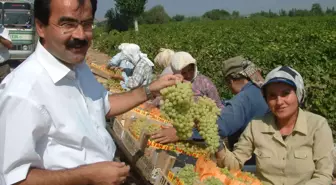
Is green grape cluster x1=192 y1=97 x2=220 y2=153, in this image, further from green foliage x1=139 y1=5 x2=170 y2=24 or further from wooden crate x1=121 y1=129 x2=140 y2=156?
green foliage x1=139 y1=5 x2=170 y2=24

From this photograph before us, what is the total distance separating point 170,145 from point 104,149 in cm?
199

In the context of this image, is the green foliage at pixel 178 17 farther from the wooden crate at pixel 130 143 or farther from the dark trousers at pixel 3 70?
the wooden crate at pixel 130 143

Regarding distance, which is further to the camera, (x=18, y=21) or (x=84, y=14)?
(x=18, y=21)

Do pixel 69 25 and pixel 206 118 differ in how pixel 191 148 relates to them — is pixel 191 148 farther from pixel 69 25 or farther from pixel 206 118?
pixel 69 25

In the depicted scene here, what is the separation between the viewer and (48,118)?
204 cm

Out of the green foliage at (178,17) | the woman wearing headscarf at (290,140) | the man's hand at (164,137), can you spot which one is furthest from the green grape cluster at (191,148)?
the green foliage at (178,17)

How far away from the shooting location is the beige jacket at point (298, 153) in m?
3.32

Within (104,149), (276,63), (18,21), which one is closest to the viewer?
(104,149)

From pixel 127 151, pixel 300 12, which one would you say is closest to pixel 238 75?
pixel 127 151

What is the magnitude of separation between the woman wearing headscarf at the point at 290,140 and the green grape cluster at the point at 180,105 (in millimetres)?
675

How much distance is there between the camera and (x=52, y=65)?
220cm

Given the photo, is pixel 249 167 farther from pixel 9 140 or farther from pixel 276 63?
pixel 276 63

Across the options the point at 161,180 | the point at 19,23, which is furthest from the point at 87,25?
the point at 19,23

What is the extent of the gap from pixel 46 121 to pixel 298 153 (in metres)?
2.05
